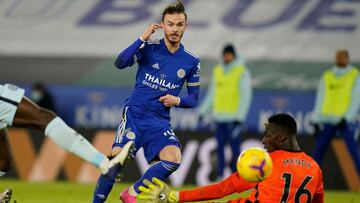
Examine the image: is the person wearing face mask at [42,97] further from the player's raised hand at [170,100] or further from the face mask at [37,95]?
the player's raised hand at [170,100]

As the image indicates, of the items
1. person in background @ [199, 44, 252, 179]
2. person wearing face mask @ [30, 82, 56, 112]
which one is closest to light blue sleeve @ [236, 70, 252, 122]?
person in background @ [199, 44, 252, 179]

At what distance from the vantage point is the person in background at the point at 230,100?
1512cm

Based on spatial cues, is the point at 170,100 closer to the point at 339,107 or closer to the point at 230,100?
the point at 339,107

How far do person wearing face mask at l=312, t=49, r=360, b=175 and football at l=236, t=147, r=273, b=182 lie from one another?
24.9ft

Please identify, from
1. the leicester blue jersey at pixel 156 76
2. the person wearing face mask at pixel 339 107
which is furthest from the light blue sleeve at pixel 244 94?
the leicester blue jersey at pixel 156 76

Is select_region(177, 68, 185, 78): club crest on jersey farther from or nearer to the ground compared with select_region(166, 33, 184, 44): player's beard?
nearer to the ground

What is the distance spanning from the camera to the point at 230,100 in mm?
15539

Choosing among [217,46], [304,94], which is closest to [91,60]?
[217,46]

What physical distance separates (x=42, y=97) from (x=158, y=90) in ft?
34.5

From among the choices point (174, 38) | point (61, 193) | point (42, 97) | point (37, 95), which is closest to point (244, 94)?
point (61, 193)

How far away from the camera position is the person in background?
15.1 metres

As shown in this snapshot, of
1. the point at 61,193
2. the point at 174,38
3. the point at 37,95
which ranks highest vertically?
the point at 174,38

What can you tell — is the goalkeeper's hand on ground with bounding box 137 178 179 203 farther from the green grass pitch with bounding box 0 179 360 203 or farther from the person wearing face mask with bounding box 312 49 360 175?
the person wearing face mask with bounding box 312 49 360 175

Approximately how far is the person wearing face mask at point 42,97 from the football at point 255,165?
40.7ft
